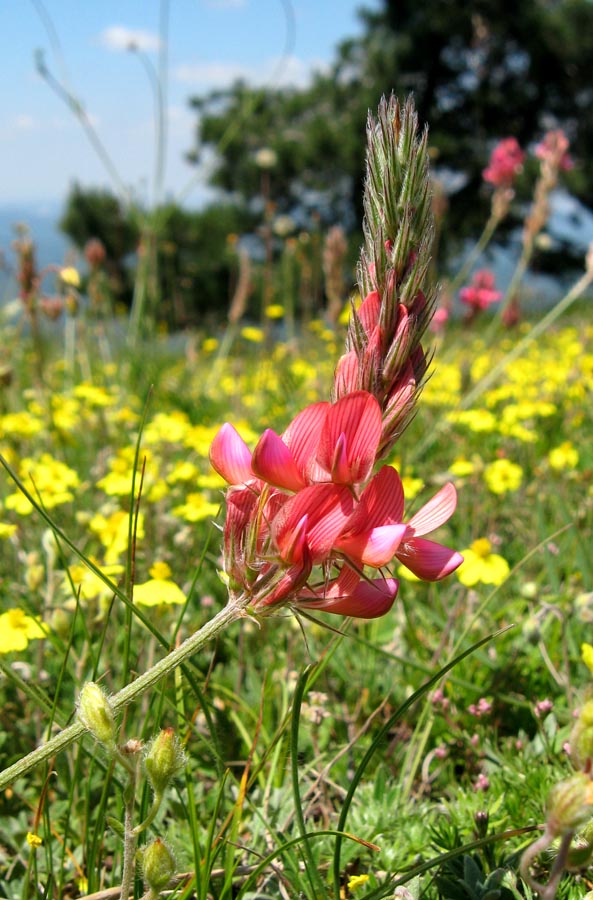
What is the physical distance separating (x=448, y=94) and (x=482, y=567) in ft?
105

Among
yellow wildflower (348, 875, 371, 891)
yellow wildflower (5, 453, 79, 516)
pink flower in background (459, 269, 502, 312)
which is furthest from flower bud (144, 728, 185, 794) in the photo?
pink flower in background (459, 269, 502, 312)

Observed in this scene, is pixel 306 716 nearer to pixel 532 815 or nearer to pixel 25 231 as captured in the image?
pixel 532 815

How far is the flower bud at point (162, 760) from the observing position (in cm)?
94

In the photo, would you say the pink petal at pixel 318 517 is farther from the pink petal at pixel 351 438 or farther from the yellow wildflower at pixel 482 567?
the yellow wildflower at pixel 482 567

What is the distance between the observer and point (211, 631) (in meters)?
0.86

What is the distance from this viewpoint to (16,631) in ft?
5.40

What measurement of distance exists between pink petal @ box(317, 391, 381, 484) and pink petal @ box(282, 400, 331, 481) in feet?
0.08

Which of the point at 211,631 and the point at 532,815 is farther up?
the point at 211,631

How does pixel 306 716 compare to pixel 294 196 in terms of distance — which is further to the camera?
pixel 294 196

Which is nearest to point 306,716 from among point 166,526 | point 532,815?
point 532,815

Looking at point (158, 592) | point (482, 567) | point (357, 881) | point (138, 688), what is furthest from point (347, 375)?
point (482, 567)

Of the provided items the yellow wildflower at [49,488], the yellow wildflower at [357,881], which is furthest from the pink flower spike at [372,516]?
the yellow wildflower at [49,488]

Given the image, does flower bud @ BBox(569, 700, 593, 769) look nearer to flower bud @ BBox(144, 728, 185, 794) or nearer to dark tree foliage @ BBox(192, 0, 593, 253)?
flower bud @ BBox(144, 728, 185, 794)

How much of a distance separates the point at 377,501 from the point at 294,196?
31.7 m
